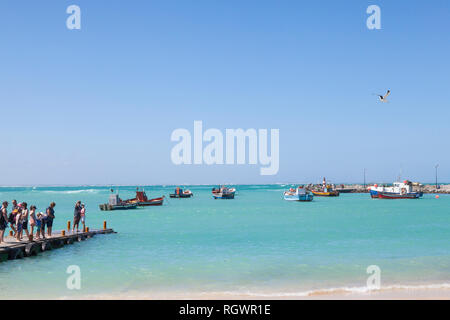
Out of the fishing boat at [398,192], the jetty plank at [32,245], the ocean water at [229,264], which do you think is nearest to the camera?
the ocean water at [229,264]

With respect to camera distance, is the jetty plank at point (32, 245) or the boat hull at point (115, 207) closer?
the jetty plank at point (32, 245)

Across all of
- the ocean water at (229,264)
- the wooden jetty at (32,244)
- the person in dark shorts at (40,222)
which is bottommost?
the ocean water at (229,264)

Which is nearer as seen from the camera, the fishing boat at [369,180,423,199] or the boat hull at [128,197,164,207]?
the boat hull at [128,197,164,207]

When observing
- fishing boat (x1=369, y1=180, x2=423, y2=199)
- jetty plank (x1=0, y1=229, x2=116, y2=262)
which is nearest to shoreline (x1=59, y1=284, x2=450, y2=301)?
jetty plank (x1=0, y1=229, x2=116, y2=262)

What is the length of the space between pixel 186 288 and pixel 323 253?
11.3m

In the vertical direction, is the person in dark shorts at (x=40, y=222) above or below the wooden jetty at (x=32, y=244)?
above

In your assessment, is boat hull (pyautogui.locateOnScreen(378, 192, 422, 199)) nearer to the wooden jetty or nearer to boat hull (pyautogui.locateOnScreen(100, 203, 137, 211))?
boat hull (pyautogui.locateOnScreen(100, 203, 137, 211))

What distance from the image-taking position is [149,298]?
15.2 m

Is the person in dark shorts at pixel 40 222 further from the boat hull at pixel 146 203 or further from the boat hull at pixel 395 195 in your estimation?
the boat hull at pixel 395 195

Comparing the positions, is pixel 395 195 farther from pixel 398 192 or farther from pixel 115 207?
pixel 115 207

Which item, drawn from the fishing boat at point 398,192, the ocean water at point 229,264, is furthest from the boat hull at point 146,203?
the fishing boat at point 398,192

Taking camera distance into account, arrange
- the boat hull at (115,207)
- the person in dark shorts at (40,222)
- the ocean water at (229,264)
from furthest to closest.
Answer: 1. the boat hull at (115,207)
2. the person in dark shorts at (40,222)
3. the ocean water at (229,264)
